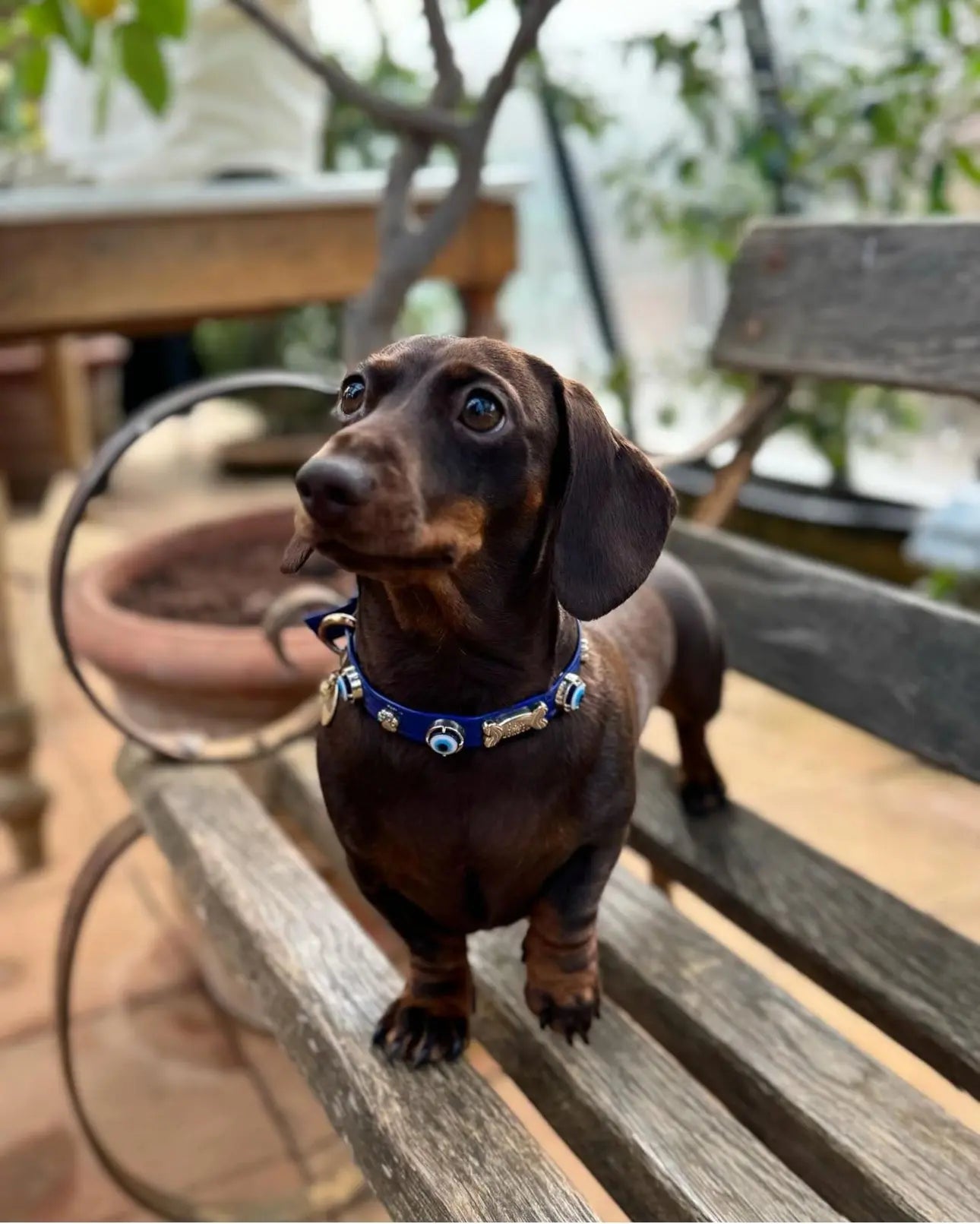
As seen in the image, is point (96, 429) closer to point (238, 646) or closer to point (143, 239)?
point (143, 239)

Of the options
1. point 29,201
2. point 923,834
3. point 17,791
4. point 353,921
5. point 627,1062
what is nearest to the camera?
point 627,1062

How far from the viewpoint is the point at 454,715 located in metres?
0.56

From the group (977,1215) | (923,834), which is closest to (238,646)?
(977,1215)

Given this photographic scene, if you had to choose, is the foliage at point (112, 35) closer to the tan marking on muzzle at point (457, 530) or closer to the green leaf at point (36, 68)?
the green leaf at point (36, 68)

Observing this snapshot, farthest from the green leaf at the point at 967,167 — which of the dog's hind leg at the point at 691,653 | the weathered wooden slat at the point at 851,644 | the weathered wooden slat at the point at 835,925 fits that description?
the weathered wooden slat at the point at 835,925

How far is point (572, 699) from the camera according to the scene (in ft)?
1.93

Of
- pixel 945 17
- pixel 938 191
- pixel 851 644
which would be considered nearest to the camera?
pixel 851 644

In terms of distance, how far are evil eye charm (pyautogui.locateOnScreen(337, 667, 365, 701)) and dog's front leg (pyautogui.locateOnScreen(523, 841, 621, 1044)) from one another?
0.50 ft

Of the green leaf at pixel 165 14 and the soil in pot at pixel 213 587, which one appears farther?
the soil in pot at pixel 213 587

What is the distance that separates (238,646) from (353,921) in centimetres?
38

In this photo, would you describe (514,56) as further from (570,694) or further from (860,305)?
(570,694)

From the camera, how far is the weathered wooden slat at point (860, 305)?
0.99 m

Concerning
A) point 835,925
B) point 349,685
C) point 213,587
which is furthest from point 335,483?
point 213,587

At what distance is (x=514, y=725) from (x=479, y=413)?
0.53ft
